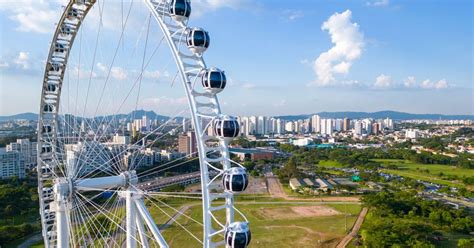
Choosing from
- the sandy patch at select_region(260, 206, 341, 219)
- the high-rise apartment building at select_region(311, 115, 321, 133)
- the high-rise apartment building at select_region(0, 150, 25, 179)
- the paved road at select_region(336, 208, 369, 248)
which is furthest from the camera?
the high-rise apartment building at select_region(311, 115, 321, 133)

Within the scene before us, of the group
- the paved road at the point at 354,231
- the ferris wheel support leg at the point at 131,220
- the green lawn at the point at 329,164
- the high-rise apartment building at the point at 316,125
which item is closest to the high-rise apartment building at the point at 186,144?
the green lawn at the point at 329,164

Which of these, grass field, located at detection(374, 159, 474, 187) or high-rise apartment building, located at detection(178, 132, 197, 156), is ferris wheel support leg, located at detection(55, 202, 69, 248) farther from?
grass field, located at detection(374, 159, 474, 187)

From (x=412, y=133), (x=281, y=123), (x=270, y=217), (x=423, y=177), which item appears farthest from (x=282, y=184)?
(x=281, y=123)

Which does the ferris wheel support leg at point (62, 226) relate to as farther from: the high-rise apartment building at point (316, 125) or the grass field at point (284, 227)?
the high-rise apartment building at point (316, 125)

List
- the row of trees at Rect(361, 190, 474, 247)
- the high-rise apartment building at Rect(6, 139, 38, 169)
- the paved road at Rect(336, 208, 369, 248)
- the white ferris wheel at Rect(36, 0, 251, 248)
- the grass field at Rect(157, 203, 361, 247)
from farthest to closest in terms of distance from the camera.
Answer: the high-rise apartment building at Rect(6, 139, 38, 169) → the grass field at Rect(157, 203, 361, 247) → the paved road at Rect(336, 208, 369, 248) → the row of trees at Rect(361, 190, 474, 247) → the white ferris wheel at Rect(36, 0, 251, 248)

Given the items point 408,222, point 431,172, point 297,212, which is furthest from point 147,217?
point 431,172

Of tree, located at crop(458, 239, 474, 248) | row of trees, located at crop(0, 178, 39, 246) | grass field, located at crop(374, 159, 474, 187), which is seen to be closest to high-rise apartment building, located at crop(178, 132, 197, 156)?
row of trees, located at crop(0, 178, 39, 246)

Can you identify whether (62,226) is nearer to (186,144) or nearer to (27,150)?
(186,144)
